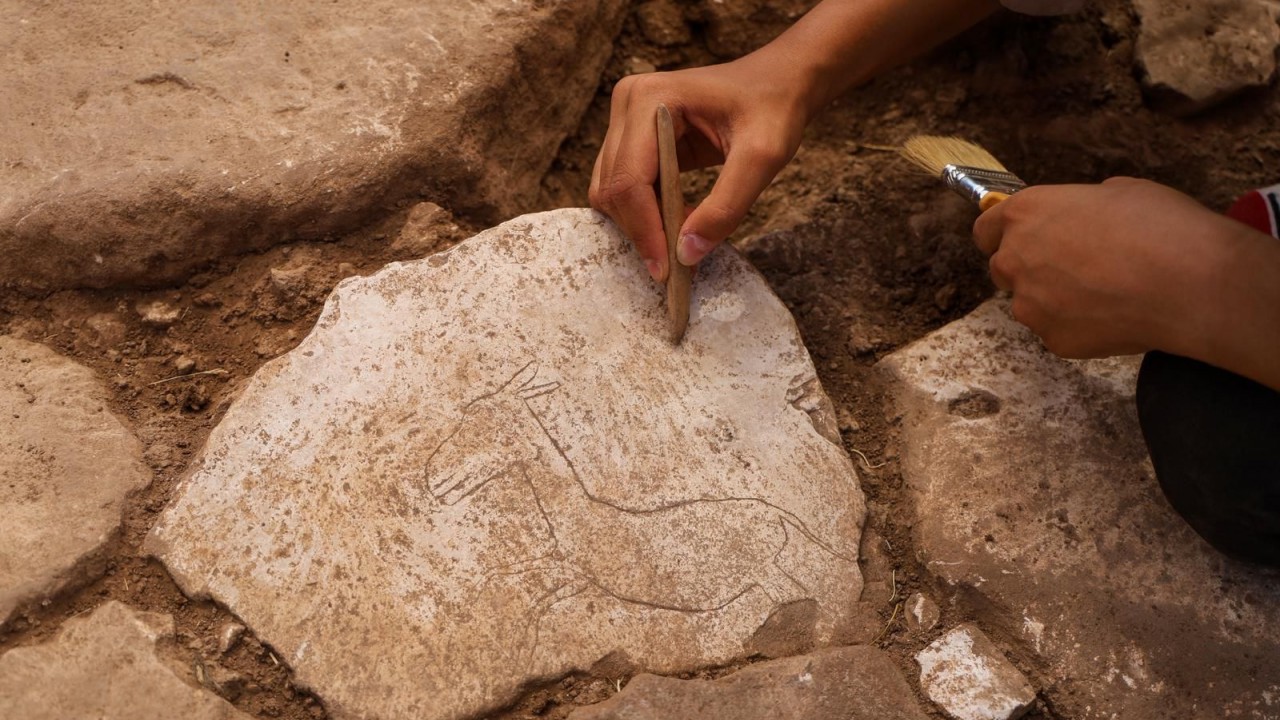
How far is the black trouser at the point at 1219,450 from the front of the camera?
130cm

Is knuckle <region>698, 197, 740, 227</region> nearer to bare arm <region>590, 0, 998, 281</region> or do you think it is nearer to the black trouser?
bare arm <region>590, 0, 998, 281</region>

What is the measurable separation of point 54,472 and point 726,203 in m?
0.93

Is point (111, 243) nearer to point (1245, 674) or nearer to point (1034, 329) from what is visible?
point (1034, 329)

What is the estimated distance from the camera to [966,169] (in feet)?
5.13

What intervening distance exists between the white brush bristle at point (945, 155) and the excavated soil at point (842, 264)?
0.19m

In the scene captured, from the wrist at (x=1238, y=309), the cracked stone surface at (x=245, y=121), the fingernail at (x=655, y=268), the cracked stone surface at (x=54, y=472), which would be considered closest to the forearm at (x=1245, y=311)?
the wrist at (x=1238, y=309)

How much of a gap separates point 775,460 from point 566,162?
0.72 m

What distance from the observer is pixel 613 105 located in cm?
157

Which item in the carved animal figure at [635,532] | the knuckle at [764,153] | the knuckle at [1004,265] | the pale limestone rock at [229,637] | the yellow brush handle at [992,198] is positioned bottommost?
the pale limestone rock at [229,637]

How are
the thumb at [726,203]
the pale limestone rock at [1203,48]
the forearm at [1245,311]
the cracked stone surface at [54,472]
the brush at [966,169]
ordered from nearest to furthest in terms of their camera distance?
the forearm at [1245,311]
the cracked stone surface at [54,472]
the thumb at [726,203]
the brush at [966,169]
the pale limestone rock at [1203,48]

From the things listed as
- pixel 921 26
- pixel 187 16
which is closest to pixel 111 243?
pixel 187 16

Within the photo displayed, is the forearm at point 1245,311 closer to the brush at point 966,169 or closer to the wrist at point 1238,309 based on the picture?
the wrist at point 1238,309

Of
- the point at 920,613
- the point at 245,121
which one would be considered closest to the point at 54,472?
the point at 245,121

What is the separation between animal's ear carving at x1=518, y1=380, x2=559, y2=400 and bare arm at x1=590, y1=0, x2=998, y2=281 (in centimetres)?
21
